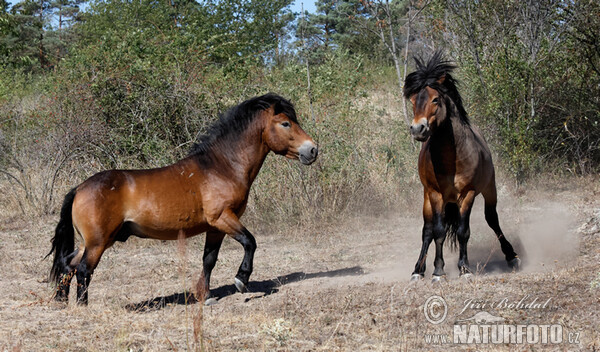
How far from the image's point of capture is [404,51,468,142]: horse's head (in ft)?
20.5

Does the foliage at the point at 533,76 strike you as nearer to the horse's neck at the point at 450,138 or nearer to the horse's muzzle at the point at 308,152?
the horse's neck at the point at 450,138

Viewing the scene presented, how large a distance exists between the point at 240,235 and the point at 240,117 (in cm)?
140

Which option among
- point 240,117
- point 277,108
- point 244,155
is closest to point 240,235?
point 244,155

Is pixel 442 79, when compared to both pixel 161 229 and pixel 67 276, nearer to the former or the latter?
pixel 161 229

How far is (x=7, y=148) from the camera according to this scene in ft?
41.9

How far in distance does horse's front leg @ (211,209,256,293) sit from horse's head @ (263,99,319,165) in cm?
95

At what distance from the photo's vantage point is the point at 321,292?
244 inches

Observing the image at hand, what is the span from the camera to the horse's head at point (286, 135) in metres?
6.55

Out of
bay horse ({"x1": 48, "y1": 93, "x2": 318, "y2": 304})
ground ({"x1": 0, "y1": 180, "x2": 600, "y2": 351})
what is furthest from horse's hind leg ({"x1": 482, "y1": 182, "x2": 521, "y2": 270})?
bay horse ({"x1": 48, "y1": 93, "x2": 318, "y2": 304})

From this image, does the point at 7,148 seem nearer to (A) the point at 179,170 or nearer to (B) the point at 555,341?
(A) the point at 179,170

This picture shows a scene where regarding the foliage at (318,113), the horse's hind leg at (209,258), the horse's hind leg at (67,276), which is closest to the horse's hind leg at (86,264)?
the horse's hind leg at (67,276)

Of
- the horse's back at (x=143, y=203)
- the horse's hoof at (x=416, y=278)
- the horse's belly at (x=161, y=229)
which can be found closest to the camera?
the horse's back at (x=143, y=203)

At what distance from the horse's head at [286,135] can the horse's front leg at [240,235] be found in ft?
3.13

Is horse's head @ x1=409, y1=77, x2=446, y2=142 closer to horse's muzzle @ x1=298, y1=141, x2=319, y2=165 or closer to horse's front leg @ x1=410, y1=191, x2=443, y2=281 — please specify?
horse's front leg @ x1=410, y1=191, x2=443, y2=281
